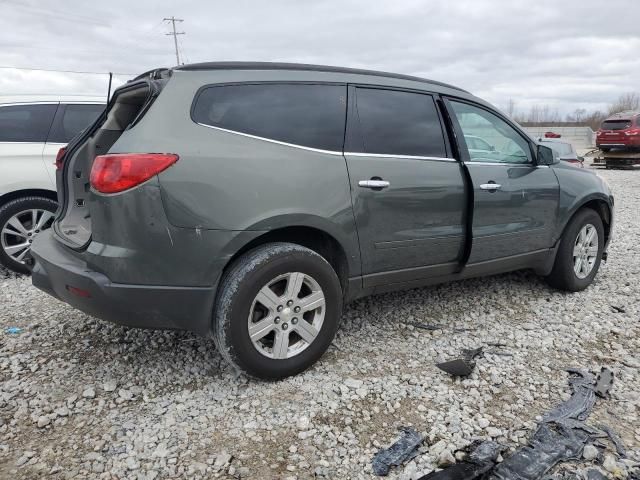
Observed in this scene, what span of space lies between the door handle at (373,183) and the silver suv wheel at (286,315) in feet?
2.14

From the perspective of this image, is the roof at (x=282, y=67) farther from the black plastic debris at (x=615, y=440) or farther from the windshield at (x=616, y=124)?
the windshield at (x=616, y=124)

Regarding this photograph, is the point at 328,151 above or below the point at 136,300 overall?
above

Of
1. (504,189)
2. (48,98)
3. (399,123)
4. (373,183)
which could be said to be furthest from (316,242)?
(48,98)

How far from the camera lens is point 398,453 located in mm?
2408

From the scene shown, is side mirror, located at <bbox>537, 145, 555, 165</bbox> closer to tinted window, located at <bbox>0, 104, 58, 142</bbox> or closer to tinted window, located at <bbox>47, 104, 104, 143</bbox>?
tinted window, located at <bbox>47, 104, 104, 143</bbox>

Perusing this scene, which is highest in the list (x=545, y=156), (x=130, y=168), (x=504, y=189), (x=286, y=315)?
(x=130, y=168)

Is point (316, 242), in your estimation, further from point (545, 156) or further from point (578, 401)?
point (545, 156)

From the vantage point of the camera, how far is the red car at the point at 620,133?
18.9 metres

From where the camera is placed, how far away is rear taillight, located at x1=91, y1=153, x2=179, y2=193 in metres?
2.52

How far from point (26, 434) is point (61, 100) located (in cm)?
408

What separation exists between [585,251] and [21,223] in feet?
17.9

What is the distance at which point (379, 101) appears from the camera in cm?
338

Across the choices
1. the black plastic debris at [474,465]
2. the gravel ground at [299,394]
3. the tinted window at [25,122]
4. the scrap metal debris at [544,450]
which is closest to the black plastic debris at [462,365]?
the gravel ground at [299,394]

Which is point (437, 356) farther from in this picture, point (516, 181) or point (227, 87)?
point (227, 87)
